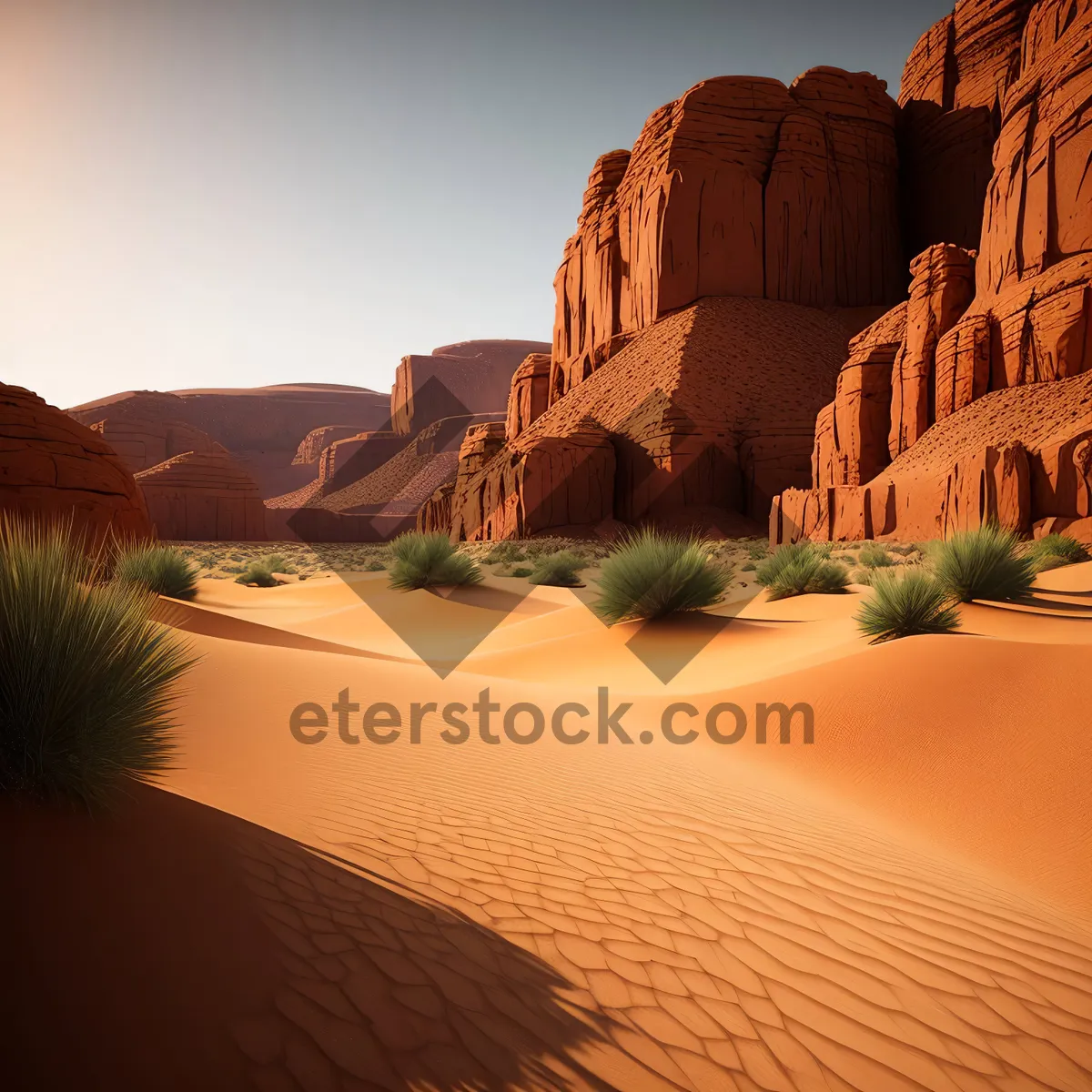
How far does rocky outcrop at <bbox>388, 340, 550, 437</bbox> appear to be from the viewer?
110375 mm

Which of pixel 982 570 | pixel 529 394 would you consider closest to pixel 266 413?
pixel 529 394

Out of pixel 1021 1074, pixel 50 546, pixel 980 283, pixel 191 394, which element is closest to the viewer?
pixel 1021 1074

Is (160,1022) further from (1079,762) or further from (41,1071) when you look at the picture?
(1079,762)

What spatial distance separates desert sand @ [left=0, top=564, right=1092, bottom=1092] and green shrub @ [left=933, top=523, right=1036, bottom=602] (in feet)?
14.4

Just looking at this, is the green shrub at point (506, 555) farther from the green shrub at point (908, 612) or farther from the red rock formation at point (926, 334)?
the green shrub at point (908, 612)

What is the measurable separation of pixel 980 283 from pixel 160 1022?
1102 inches

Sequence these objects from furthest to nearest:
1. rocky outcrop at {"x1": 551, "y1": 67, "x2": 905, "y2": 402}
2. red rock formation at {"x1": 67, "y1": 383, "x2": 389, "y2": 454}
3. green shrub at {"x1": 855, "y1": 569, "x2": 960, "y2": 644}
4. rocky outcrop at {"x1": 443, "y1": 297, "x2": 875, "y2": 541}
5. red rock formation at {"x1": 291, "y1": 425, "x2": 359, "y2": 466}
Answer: red rock formation at {"x1": 67, "y1": 383, "x2": 389, "y2": 454}, red rock formation at {"x1": 291, "y1": 425, "x2": 359, "y2": 466}, rocky outcrop at {"x1": 551, "y1": 67, "x2": 905, "y2": 402}, rocky outcrop at {"x1": 443, "y1": 297, "x2": 875, "y2": 541}, green shrub at {"x1": 855, "y1": 569, "x2": 960, "y2": 644}

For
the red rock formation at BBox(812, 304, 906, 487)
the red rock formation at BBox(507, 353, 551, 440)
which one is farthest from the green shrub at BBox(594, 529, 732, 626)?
the red rock formation at BBox(507, 353, 551, 440)

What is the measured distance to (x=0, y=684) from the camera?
222cm

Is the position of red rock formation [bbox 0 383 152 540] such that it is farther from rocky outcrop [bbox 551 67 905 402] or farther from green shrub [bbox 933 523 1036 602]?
rocky outcrop [bbox 551 67 905 402]

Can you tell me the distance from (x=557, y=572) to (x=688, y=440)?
17.4m

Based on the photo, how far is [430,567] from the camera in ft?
57.3

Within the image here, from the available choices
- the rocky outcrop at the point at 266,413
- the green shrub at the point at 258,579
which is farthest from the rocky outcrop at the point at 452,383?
the green shrub at the point at 258,579

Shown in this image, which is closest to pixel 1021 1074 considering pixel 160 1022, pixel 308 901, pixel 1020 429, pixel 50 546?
pixel 308 901
